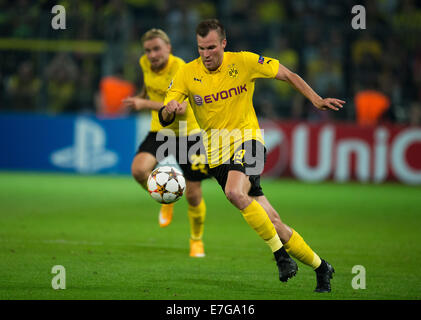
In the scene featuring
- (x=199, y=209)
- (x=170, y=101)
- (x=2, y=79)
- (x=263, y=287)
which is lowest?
(x=263, y=287)

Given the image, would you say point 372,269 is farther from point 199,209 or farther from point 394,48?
point 394,48

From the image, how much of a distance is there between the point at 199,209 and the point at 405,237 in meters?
2.93

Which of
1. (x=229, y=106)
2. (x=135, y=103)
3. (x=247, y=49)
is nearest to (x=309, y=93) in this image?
(x=229, y=106)

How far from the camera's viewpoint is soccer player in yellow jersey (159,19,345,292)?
6168 mm

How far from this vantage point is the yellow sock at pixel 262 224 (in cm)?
587

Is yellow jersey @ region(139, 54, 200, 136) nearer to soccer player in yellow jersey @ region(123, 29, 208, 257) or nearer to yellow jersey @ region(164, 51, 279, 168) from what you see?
soccer player in yellow jersey @ region(123, 29, 208, 257)

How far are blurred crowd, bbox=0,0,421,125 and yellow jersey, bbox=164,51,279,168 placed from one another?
31.8 ft

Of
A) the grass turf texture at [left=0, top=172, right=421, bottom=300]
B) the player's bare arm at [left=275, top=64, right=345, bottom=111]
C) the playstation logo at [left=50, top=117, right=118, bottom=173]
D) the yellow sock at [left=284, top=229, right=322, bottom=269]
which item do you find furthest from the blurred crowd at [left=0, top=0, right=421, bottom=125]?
the yellow sock at [left=284, top=229, right=322, bottom=269]

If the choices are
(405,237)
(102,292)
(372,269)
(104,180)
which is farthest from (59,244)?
(104,180)

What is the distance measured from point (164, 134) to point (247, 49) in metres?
8.42

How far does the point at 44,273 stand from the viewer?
6.44 meters

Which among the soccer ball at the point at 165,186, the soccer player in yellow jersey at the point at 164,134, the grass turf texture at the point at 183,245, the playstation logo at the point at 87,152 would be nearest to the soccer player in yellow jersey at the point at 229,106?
the soccer ball at the point at 165,186

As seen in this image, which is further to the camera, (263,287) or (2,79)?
(2,79)

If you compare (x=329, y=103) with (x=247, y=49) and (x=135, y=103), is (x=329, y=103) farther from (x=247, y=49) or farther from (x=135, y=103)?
(x=247, y=49)
